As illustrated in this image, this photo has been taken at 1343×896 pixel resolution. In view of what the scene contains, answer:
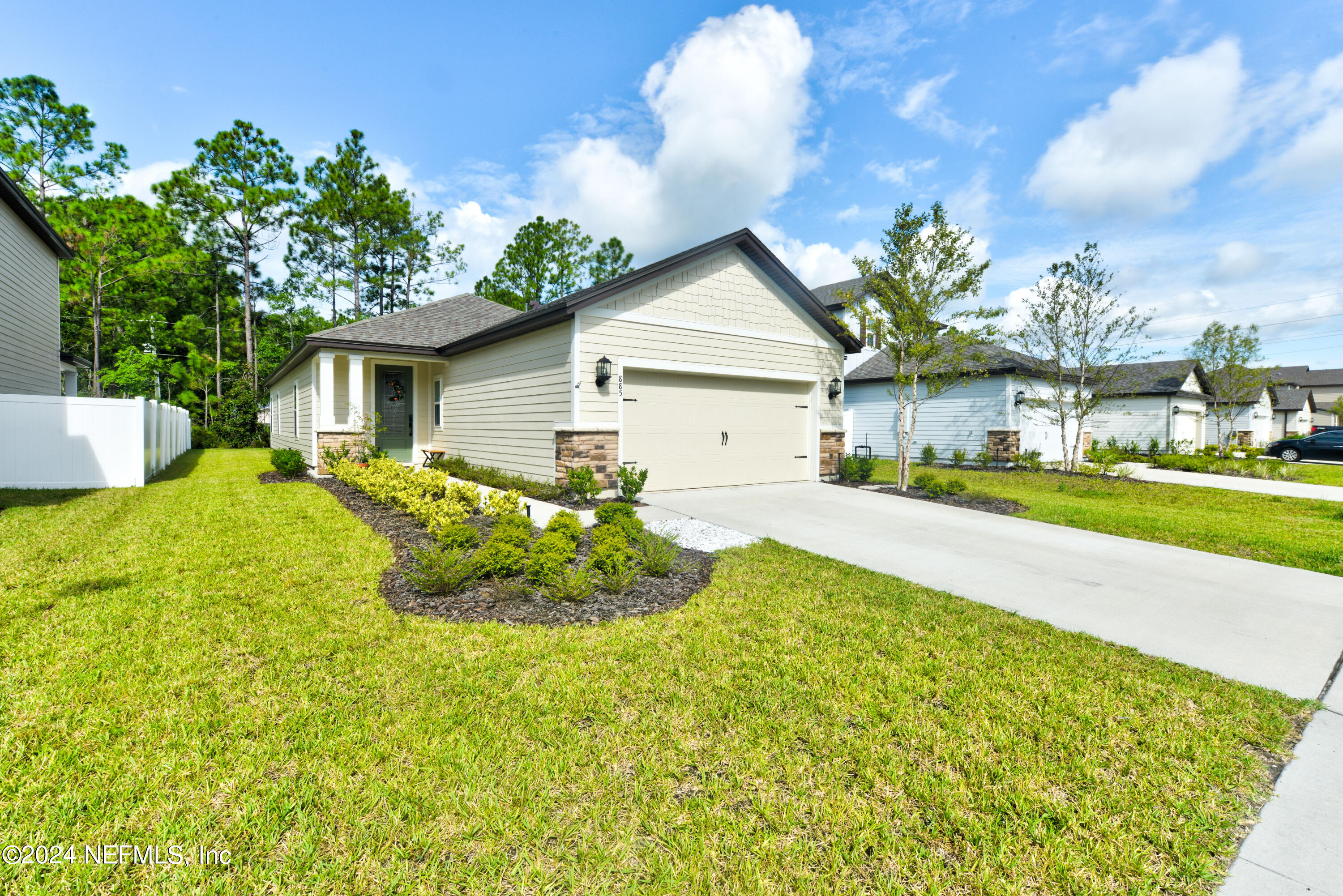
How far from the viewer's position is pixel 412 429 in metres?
14.3

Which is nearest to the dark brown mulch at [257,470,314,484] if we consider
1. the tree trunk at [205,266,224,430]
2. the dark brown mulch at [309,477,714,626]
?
the dark brown mulch at [309,477,714,626]

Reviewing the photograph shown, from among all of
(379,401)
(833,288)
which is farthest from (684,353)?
(833,288)

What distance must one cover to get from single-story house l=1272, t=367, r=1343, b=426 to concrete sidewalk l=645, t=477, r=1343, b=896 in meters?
63.6

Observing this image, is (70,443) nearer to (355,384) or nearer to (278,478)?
(278,478)

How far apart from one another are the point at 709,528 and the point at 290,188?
30118 mm

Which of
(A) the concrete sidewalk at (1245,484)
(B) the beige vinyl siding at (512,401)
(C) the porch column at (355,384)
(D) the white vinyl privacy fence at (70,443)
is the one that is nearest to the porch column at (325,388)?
(C) the porch column at (355,384)

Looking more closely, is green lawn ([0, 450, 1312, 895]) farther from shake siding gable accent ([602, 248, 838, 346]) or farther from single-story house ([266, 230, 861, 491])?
shake siding gable accent ([602, 248, 838, 346])

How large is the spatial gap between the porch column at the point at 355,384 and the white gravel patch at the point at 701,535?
26.4 ft

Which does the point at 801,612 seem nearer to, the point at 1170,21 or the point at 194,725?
the point at 194,725

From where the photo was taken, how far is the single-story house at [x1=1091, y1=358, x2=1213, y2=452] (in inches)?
801

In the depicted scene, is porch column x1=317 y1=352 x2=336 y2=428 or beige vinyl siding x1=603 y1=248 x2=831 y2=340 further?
porch column x1=317 y1=352 x2=336 y2=428

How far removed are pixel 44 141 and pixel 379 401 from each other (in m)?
22.2

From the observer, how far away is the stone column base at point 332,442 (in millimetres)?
11656

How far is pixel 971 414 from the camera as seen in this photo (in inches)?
674
